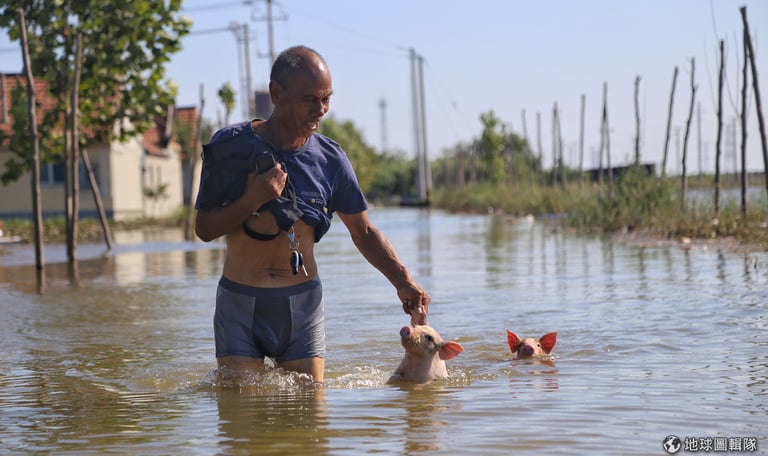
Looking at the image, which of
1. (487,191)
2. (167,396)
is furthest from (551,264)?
(487,191)

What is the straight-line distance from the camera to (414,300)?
652 cm

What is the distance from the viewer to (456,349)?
711cm

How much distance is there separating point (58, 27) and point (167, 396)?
59.2 ft

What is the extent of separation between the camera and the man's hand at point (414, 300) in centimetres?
649

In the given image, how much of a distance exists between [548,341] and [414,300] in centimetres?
215

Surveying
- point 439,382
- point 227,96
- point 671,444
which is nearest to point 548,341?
point 439,382

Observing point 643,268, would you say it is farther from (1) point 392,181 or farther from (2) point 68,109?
(1) point 392,181

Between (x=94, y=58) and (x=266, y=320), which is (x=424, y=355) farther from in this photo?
(x=94, y=58)

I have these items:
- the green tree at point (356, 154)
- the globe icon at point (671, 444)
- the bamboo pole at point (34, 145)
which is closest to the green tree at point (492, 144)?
the green tree at point (356, 154)

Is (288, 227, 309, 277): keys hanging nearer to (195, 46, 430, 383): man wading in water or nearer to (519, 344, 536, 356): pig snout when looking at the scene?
(195, 46, 430, 383): man wading in water

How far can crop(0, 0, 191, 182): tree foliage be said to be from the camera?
2316 cm

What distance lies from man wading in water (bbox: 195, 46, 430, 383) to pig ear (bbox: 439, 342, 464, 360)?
75 cm

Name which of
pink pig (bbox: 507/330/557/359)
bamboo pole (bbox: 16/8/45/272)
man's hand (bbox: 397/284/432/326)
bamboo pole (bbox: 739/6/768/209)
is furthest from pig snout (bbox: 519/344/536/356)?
bamboo pole (bbox: 16/8/45/272)

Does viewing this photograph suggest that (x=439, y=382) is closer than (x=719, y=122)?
Yes
